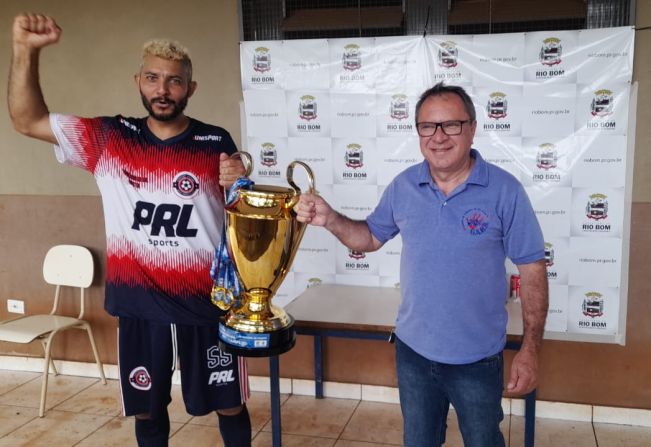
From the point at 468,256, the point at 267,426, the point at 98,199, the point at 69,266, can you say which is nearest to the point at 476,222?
the point at 468,256

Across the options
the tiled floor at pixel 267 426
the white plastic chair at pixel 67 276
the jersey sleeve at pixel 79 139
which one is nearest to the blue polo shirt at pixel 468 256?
the jersey sleeve at pixel 79 139

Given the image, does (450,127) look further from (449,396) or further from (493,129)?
(493,129)

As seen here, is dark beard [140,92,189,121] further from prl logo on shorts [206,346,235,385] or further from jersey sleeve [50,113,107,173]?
prl logo on shorts [206,346,235,385]

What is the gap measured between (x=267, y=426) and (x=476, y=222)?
186cm

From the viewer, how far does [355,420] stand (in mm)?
3014

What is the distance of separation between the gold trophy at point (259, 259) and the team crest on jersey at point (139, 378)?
0.41 m

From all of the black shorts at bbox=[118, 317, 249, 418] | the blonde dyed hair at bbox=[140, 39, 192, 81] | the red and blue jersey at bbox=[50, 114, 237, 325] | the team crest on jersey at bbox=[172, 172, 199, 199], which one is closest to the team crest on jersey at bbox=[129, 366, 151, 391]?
the black shorts at bbox=[118, 317, 249, 418]

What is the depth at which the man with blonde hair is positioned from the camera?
1903 mm

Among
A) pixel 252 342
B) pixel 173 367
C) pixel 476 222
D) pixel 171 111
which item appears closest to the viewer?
pixel 476 222

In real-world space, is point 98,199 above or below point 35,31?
below

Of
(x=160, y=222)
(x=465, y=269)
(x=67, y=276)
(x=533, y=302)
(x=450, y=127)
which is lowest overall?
(x=67, y=276)

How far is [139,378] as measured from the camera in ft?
6.75

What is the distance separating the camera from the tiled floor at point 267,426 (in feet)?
9.18

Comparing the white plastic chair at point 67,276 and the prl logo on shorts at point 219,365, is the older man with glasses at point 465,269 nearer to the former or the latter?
the prl logo on shorts at point 219,365
